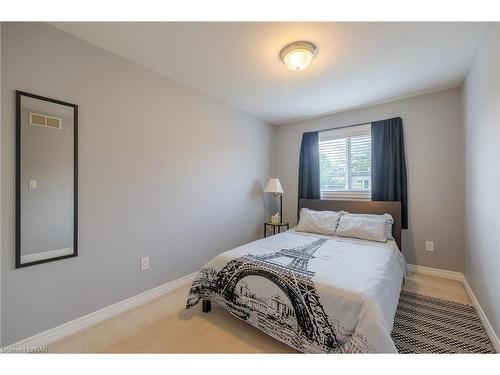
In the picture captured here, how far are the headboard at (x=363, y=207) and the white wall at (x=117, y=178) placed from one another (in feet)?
4.55

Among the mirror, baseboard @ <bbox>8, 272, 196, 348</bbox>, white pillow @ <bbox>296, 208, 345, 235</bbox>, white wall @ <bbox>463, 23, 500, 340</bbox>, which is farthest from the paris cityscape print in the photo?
white wall @ <bbox>463, 23, 500, 340</bbox>

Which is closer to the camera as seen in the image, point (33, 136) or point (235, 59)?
point (33, 136)

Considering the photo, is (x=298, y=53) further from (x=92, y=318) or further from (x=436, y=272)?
(x=436, y=272)

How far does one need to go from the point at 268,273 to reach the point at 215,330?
66 centimetres

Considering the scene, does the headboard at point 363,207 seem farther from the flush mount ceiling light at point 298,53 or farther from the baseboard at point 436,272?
the flush mount ceiling light at point 298,53

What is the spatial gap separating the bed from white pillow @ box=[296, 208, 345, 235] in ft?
1.66

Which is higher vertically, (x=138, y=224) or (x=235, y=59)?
(x=235, y=59)

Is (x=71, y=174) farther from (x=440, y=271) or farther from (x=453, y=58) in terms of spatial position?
(x=440, y=271)

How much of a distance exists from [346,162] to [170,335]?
10.4 ft

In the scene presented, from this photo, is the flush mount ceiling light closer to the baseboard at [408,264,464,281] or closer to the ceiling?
the ceiling

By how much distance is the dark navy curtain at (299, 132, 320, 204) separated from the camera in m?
3.69
